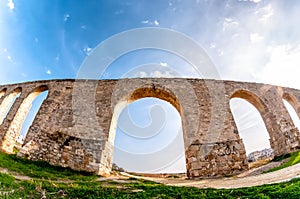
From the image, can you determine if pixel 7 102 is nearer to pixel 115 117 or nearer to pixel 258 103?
pixel 115 117

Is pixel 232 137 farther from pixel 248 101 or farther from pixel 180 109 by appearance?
pixel 248 101

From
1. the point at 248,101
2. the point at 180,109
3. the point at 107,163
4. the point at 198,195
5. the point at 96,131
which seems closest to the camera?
the point at 198,195

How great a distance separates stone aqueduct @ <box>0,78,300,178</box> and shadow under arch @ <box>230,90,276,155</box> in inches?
2.7

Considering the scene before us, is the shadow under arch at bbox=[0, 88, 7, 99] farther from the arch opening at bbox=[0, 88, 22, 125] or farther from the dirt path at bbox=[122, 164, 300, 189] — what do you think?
the dirt path at bbox=[122, 164, 300, 189]

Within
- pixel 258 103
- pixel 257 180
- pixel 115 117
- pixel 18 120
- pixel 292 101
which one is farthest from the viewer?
pixel 292 101

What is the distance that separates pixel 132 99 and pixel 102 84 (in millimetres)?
2328

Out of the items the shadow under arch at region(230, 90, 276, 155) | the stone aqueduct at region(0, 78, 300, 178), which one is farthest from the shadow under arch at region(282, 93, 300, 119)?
the shadow under arch at region(230, 90, 276, 155)

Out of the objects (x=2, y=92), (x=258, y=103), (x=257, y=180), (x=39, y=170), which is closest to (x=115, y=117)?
(x=39, y=170)

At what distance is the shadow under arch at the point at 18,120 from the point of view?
15.9m

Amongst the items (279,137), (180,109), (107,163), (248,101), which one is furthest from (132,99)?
(279,137)

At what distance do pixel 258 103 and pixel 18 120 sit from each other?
17.3 m

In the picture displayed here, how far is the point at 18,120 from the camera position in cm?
1681

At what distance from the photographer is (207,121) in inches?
579

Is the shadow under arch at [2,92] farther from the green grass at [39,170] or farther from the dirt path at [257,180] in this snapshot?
the dirt path at [257,180]
